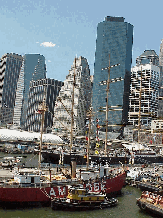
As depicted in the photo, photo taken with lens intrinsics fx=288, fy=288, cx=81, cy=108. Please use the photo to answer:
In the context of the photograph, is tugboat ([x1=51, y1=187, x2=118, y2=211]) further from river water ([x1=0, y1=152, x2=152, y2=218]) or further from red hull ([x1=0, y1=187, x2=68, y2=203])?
red hull ([x1=0, y1=187, x2=68, y2=203])

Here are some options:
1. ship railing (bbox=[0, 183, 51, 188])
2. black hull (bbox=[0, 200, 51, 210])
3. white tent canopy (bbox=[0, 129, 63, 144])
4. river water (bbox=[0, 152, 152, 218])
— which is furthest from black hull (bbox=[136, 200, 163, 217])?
white tent canopy (bbox=[0, 129, 63, 144])

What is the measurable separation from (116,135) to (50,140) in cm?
6377

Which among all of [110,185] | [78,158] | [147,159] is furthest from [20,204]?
[147,159]

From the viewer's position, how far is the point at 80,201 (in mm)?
36656

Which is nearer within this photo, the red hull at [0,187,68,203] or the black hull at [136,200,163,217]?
the black hull at [136,200,163,217]

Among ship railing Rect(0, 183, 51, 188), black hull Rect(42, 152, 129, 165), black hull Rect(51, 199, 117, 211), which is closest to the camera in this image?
black hull Rect(51, 199, 117, 211)

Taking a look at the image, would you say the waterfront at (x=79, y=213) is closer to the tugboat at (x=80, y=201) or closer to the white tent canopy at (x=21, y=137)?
the tugboat at (x=80, y=201)

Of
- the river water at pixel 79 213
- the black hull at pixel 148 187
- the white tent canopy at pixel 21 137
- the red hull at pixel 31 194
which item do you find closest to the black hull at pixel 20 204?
the red hull at pixel 31 194

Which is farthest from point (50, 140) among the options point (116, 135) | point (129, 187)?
point (129, 187)

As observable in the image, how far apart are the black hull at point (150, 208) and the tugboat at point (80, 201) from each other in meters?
4.38

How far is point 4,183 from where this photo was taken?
36375 millimetres

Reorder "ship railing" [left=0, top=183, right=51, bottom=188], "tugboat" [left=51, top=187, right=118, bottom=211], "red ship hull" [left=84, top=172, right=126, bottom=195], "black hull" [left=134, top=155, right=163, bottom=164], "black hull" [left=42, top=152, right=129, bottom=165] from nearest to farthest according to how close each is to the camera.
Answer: "tugboat" [left=51, top=187, right=118, bottom=211] < "ship railing" [left=0, top=183, right=51, bottom=188] < "red ship hull" [left=84, top=172, right=126, bottom=195] < "black hull" [left=42, top=152, right=129, bottom=165] < "black hull" [left=134, top=155, right=163, bottom=164]

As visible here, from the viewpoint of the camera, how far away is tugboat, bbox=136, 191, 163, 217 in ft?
114

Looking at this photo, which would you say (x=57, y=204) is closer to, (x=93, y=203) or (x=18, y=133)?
(x=93, y=203)
